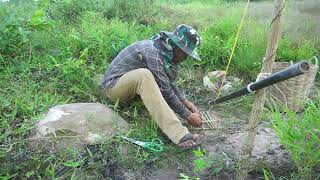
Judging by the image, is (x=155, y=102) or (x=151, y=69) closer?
(x=155, y=102)

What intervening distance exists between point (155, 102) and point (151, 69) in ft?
1.09

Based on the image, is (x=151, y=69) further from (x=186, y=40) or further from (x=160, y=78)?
(x=186, y=40)

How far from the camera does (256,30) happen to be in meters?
5.56

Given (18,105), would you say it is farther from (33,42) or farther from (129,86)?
(33,42)

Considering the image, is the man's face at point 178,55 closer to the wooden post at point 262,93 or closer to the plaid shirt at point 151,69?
the plaid shirt at point 151,69

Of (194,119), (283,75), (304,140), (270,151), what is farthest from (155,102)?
(283,75)

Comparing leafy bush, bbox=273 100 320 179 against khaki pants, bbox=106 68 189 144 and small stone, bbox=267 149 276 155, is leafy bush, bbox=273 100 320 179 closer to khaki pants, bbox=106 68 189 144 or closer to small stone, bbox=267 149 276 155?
small stone, bbox=267 149 276 155

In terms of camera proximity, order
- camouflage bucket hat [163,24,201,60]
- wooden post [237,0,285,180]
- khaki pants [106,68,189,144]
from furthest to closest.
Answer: camouflage bucket hat [163,24,201,60] < khaki pants [106,68,189,144] < wooden post [237,0,285,180]

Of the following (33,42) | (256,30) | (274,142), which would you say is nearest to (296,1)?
(256,30)

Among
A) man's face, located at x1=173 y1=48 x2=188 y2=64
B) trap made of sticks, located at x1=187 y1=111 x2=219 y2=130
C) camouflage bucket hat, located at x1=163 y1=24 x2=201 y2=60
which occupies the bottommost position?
trap made of sticks, located at x1=187 y1=111 x2=219 y2=130

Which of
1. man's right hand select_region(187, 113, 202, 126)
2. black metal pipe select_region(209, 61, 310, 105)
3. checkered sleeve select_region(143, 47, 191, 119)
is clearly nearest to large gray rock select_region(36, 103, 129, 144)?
checkered sleeve select_region(143, 47, 191, 119)

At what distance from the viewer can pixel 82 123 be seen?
342cm

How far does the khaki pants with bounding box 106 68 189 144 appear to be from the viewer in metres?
3.43

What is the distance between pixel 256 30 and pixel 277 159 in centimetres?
274
